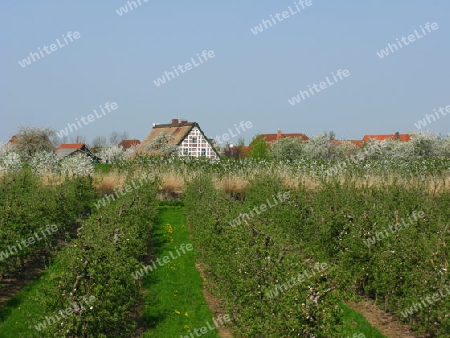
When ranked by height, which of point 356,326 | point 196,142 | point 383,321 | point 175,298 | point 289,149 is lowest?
point 383,321

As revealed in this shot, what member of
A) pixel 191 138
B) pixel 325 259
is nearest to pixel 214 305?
pixel 325 259

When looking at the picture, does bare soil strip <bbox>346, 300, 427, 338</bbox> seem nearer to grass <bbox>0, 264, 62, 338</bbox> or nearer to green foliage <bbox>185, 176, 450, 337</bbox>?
green foliage <bbox>185, 176, 450, 337</bbox>

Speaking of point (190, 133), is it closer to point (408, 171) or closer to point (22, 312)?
point (408, 171)

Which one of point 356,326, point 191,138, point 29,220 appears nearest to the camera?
point 356,326

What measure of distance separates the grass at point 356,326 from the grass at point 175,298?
8.44 ft

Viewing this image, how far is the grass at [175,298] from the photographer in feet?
34.1

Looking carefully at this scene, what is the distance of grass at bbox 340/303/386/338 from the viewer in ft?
32.8

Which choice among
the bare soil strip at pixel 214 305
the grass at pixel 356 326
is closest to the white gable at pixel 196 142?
the bare soil strip at pixel 214 305

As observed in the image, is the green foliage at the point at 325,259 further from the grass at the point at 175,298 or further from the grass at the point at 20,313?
the grass at the point at 20,313

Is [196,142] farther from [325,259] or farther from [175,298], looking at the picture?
[325,259]

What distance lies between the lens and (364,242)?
12055 millimetres

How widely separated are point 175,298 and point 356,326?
13.5 feet

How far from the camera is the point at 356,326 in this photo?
1045 centimetres

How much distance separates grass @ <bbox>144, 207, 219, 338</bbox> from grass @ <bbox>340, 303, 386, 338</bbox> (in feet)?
8.44
